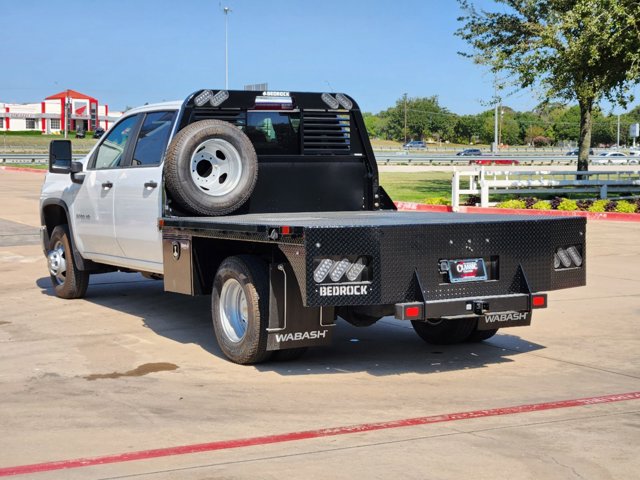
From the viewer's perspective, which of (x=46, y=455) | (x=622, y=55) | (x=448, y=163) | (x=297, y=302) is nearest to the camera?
(x=46, y=455)

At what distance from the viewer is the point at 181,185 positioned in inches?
342

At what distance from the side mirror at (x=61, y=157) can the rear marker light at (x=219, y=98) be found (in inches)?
83.5

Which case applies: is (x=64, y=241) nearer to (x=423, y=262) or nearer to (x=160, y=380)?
(x=160, y=380)

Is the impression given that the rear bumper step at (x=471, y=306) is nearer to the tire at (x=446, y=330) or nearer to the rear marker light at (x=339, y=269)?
the rear marker light at (x=339, y=269)

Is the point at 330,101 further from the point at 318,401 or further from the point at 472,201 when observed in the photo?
the point at 472,201

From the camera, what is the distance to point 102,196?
10258 millimetres

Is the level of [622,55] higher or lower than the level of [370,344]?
higher

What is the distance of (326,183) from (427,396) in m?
3.43

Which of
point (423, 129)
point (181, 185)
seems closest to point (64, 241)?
point (181, 185)

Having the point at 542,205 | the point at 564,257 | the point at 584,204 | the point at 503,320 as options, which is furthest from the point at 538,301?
the point at 584,204

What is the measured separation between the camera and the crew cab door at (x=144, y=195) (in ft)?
30.1

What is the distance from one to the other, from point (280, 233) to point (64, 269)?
5.13 m

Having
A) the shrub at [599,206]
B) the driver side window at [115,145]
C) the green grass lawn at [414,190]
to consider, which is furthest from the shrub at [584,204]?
the driver side window at [115,145]

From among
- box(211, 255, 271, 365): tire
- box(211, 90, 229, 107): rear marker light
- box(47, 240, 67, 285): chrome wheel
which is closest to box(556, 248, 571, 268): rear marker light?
box(211, 255, 271, 365): tire
